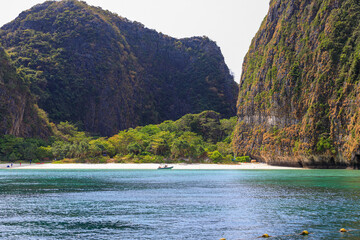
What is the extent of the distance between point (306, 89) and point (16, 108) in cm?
8255

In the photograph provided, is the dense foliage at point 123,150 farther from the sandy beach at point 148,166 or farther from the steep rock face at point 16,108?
the steep rock face at point 16,108

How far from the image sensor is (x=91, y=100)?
584 feet

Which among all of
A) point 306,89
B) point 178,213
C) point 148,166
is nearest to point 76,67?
point 148,166

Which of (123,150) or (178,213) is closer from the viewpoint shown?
(178,213)

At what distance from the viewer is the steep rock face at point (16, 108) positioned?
379 ft

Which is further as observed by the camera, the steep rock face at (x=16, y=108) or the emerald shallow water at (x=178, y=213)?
the steep rock face at (x=16, y=108)

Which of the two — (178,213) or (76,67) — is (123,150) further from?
(76,67)

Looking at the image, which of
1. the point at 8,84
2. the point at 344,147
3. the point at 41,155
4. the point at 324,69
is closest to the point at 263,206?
the point at 344,147

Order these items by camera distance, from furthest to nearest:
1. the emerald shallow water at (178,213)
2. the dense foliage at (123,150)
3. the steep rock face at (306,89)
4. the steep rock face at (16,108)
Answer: the steep rock face at (16,108)
the dense foliage at (123,150)
the steep rock face at (306,89)
the emerald shallow water at (178,213)

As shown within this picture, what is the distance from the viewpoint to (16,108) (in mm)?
120062

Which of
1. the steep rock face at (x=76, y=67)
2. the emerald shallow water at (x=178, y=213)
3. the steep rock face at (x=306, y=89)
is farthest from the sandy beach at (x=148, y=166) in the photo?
the steep rock face at (x=76, y=67)

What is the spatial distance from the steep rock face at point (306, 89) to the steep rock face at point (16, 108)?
63775 millimetres

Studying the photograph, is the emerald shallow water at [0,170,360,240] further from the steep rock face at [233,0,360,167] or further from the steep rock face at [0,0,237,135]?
the steep rock face at [0,0,237,135]

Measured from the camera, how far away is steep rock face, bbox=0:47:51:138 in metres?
116
